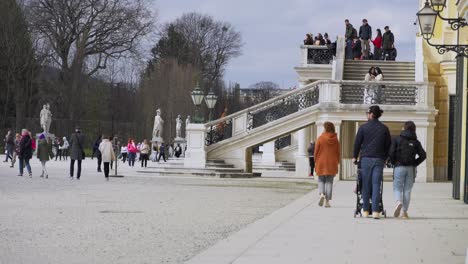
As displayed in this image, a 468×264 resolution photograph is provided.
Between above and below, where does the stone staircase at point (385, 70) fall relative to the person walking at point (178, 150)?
above

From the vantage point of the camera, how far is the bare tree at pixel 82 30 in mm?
72562

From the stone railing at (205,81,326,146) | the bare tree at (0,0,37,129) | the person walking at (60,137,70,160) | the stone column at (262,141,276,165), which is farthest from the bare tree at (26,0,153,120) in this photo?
the stone railing at (205,81,326,146)

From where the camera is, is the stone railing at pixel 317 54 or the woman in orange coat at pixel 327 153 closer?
the woman in orange coat at pixel 327 153

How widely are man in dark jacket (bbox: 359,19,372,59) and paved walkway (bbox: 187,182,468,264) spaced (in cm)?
2345

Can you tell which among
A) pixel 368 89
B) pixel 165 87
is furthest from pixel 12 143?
pixel 165 87

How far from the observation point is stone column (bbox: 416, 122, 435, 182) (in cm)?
3538

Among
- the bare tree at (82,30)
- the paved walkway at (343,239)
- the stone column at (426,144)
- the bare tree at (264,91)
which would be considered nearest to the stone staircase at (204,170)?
the stone column at (426,144)

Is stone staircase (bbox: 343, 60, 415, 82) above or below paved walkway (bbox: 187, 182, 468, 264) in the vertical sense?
above

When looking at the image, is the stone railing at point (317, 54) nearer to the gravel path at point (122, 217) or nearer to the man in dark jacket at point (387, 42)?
the man in dark jacket at point (387, 42)

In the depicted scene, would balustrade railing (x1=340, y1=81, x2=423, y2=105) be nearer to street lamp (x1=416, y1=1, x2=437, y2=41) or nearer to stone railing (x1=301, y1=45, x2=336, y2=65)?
stone railing (x1=301, y1=45, x2=336, y2=65)

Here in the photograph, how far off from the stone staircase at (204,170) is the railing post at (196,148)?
0.24 meters

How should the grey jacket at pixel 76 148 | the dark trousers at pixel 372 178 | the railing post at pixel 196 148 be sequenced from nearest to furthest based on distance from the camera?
the dark trousers at pixel 372 178
the grey jacket at pixel 76 148
the railing post at pixel 196 148

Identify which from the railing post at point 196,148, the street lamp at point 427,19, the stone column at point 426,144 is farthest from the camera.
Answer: the railing post at point 196,148

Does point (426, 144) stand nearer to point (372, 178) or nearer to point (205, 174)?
point (205, 174)
